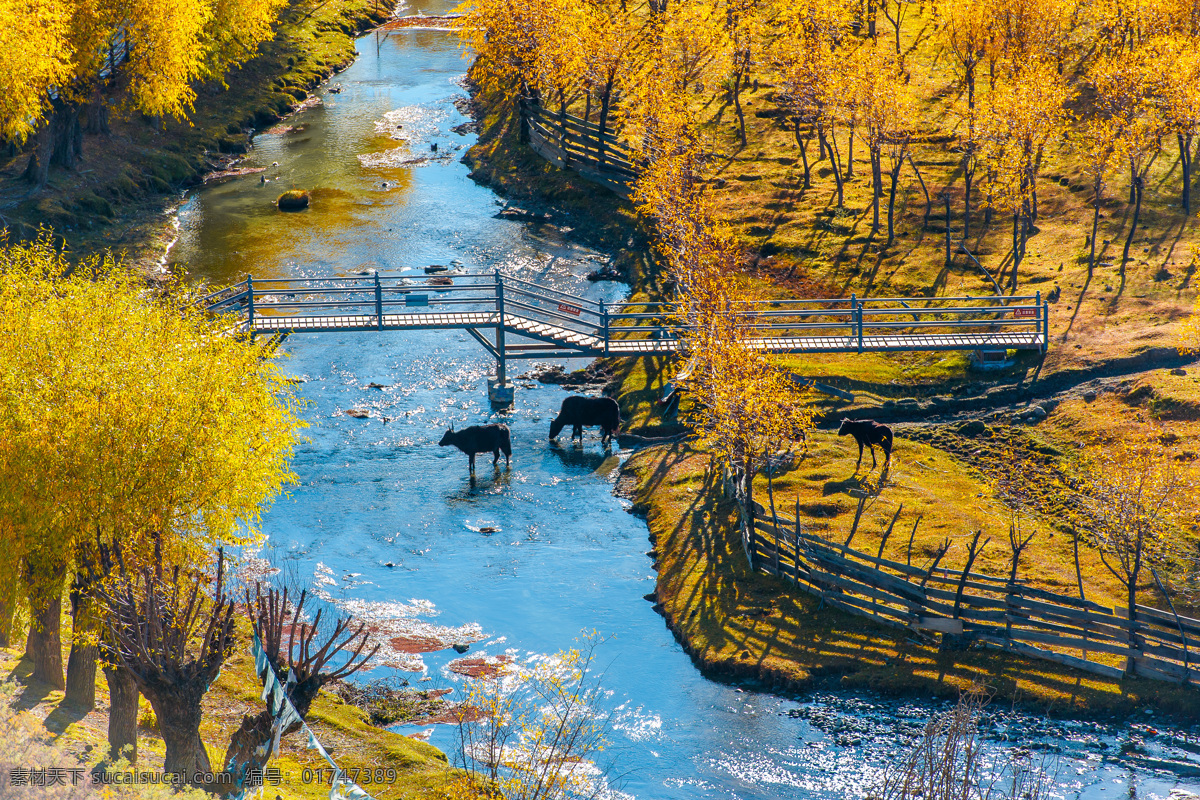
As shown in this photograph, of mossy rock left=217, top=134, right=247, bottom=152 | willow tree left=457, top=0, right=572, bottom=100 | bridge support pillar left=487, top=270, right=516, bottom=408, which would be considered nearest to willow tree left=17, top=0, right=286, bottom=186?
mossy rock left=217, top=134, right=247, bottom=152

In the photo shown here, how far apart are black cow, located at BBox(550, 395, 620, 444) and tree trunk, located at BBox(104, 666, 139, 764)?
21.2m

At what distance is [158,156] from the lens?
65.2 metres

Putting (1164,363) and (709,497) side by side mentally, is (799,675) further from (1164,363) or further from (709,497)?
(1164,363)

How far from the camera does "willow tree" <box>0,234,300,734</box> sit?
67.3 ft

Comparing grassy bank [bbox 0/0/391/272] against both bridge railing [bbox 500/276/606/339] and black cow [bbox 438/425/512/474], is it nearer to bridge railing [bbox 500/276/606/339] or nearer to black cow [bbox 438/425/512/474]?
bridge railing [bbox 500/276/606/339]

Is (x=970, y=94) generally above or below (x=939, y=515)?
above

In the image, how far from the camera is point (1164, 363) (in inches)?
1510

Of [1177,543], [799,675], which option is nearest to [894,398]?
[1177,543]

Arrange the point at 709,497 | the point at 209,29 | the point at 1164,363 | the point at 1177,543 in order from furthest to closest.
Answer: the point at 209,29
the point at 1164,363
the point at 709,497
the point at 1177,543

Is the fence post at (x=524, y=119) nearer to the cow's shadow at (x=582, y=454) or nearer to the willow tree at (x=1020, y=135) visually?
the willow tree at (x=1020, y=135)

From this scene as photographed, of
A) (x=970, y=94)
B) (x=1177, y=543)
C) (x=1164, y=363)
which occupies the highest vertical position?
(x=970, y=94)

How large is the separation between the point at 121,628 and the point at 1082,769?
20302 millimetres

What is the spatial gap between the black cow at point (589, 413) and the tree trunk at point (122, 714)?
21199 millimetres

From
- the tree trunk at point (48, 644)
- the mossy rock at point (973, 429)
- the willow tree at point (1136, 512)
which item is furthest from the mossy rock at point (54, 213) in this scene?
the willow tree at point (1136, 512)
